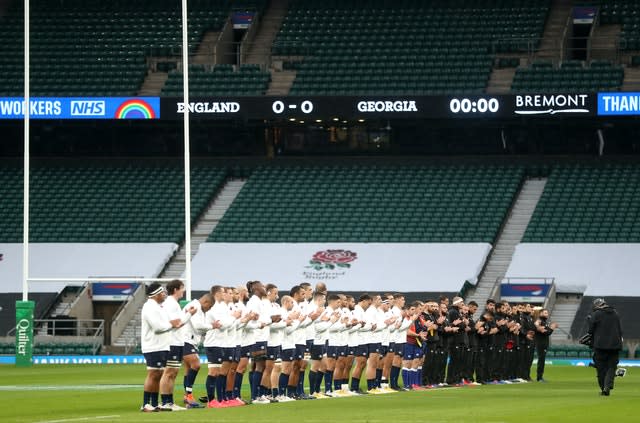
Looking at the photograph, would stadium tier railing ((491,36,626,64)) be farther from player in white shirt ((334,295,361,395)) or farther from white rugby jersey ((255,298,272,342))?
white rugby jersey ((255,298,272,342))

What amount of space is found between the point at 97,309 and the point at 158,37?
517 inches

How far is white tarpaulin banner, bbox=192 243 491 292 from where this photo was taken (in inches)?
1810

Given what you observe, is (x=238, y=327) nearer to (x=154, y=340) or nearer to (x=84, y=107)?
(x=154, y=340)

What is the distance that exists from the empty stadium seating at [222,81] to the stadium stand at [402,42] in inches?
55.0

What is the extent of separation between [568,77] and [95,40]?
18761 mm

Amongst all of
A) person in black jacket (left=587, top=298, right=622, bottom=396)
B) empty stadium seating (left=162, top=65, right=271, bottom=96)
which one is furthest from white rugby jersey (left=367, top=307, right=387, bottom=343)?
empty stadium seating (left=162, top=65, right=271, bottom=96)

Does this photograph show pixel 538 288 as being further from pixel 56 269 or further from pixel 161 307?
pixel 161 307

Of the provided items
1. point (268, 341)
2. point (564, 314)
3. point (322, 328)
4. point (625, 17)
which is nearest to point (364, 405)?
point (268, 341)

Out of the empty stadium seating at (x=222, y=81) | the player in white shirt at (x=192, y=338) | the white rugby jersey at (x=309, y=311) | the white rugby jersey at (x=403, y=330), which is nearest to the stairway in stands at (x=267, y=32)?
the empty stadium seating at (x=222, y=81)

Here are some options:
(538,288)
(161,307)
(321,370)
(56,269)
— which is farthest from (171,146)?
(161,307)

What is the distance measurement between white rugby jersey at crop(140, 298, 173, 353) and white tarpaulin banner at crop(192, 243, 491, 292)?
83.1ft

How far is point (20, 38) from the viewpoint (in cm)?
5497

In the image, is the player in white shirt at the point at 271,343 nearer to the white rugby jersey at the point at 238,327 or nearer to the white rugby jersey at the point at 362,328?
the white rugby jersey at the point at 238,327

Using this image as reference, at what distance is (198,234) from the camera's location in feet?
165
